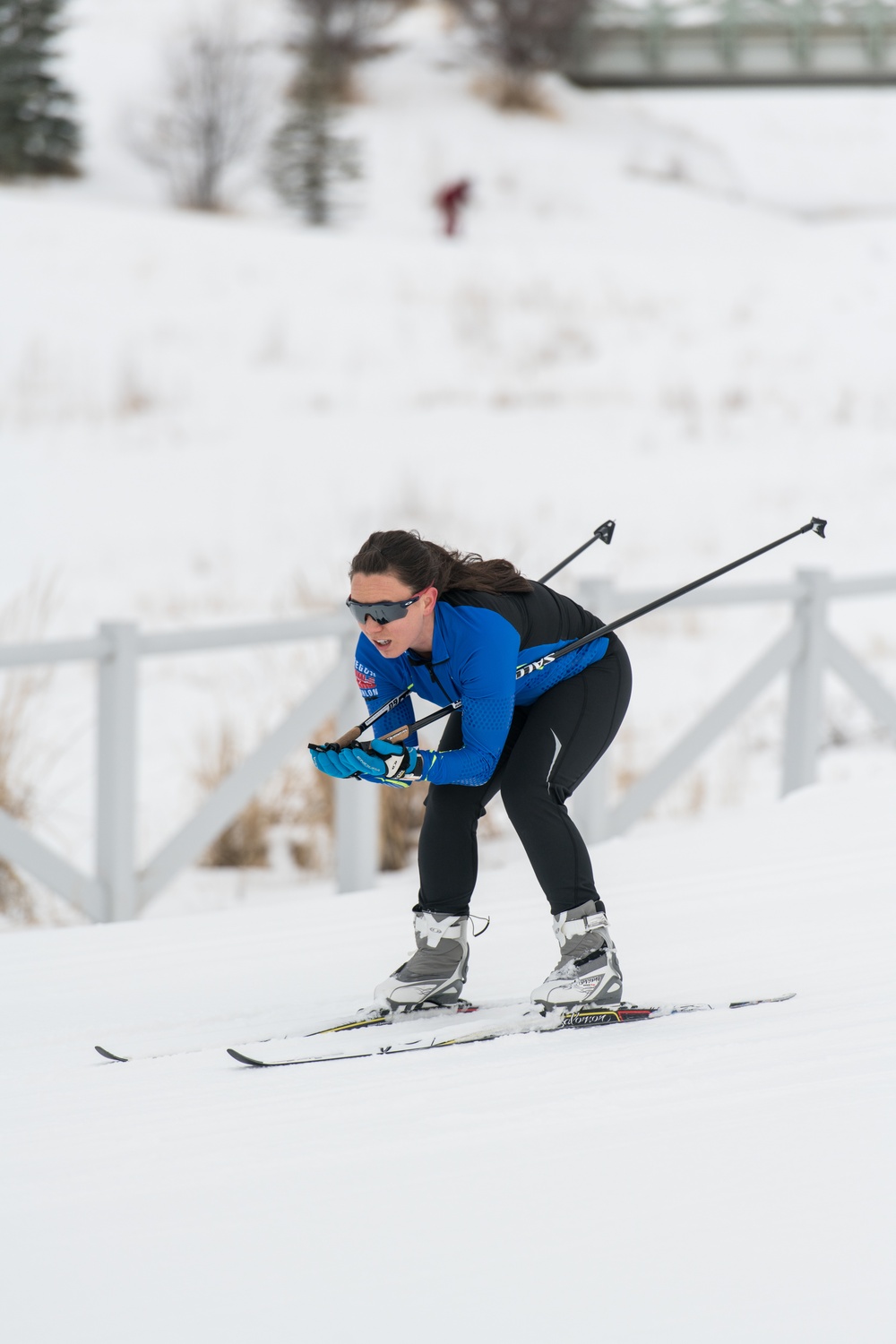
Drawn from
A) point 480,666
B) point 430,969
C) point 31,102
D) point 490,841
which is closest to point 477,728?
point 480,666

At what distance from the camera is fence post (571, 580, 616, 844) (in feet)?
19.5

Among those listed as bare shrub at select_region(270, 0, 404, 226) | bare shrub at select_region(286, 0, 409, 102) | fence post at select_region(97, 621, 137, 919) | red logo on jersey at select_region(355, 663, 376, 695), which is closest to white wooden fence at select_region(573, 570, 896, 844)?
fence post at select_region(97, 621, 137, 919)

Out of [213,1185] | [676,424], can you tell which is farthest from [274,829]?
[676,424]

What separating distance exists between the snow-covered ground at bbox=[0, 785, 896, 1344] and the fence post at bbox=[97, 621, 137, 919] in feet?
2.03

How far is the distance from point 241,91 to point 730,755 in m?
22.5

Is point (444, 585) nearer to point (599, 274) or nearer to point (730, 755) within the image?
point (730, 755)

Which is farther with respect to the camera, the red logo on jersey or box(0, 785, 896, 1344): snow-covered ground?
the red logo on jersey

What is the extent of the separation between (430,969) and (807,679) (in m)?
3.39

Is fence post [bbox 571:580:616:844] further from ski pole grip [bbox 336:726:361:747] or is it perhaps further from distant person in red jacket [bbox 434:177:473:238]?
distant person in red jacket [bbox 434:177:473:238]

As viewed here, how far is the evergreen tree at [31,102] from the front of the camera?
24.1 meters

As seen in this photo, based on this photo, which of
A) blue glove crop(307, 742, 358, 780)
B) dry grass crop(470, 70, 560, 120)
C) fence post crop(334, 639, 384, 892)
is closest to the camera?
blue glove crop(307, 742, 358, 780)

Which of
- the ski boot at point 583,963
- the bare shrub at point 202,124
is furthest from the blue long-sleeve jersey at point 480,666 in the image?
the bare shrub at point 202,124

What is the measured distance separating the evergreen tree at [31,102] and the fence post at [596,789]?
21299mm

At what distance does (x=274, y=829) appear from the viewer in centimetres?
627
